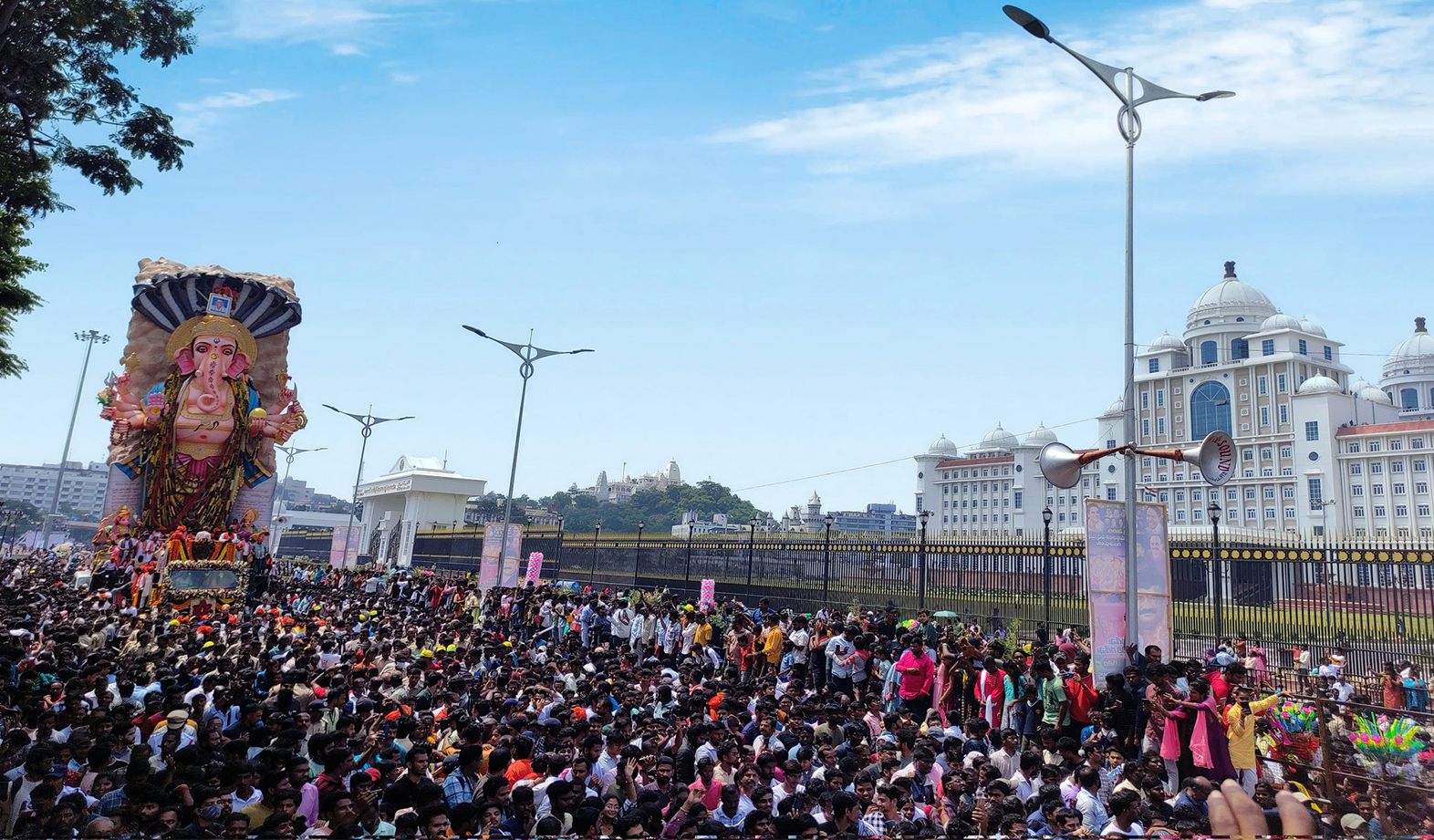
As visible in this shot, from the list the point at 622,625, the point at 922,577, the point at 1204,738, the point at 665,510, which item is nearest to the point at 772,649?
the point at 622,625

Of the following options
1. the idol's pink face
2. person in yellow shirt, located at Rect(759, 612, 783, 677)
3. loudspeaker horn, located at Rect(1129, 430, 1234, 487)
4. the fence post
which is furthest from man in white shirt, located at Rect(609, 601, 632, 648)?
the idol's pink face

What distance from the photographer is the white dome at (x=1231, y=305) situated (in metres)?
84.7

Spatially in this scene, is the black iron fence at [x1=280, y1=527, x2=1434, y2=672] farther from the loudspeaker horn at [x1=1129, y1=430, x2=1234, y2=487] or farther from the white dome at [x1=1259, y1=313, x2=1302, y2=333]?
the white dome at [x1=1259, y1=313, x2=1302, y2=333]

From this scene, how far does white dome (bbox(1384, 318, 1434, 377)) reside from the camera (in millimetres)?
98375

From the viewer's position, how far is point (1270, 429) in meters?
77.9

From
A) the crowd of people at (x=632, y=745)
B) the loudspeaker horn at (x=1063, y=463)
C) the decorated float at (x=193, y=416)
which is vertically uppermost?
the decorated float at (x=193, y=416)

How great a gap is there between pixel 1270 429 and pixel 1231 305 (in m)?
13.0

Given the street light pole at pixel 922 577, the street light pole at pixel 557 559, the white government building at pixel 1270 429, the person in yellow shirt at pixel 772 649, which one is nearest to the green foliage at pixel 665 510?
the white government building at pixel 1270 429

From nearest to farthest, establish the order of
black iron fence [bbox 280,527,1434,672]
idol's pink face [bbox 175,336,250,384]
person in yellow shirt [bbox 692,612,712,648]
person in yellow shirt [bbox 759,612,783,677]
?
person in yellow shirt [bbox 759,612,783,677] < black iron fence [bbox 280,527,1434,672] < person in yellow shirt [bbox 692,612,712,648] < idol's pink face [bbox 175,336,250,384]

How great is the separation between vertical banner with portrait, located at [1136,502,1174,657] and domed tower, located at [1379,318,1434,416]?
348 ft

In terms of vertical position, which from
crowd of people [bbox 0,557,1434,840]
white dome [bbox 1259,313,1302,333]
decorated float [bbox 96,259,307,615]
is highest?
white dome [bbox 1259,313,1302,333]

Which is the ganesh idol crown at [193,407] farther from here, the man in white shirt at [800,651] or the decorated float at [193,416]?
the man in white shirt at [800,651]

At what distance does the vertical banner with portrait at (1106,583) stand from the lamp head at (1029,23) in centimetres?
564

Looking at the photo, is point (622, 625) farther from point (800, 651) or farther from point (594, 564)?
point (594, 564)
